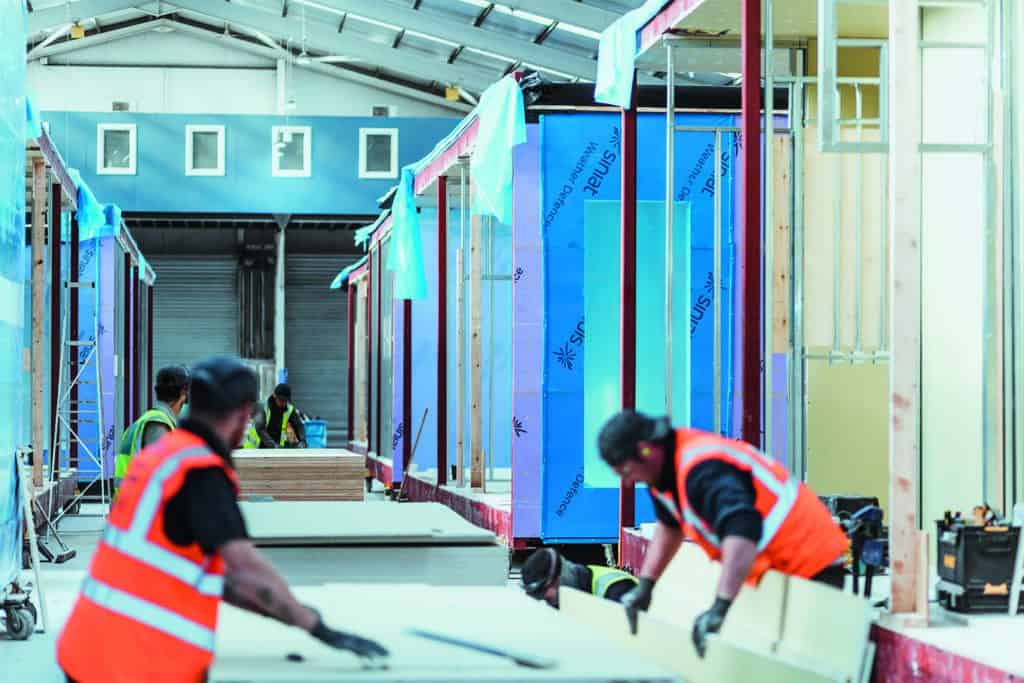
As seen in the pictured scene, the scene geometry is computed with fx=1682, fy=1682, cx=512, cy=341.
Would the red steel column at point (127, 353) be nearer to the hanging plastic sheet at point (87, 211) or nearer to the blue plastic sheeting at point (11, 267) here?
the hanging plastic sheet at point (87, 211)

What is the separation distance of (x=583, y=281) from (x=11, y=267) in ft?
15.4

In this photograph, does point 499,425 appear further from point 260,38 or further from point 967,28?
point 260,38

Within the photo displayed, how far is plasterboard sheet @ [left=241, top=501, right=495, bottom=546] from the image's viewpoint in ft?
23.6

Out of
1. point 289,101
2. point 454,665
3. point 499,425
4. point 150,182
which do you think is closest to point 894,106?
point 454,665

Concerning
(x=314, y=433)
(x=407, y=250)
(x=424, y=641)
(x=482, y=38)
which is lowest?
(x=314, y=433)

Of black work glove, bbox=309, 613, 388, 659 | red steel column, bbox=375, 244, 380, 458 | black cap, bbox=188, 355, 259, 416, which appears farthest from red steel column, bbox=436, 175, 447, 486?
black work glove, bbox=309, 613, 388, 659

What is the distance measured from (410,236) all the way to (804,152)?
766 centimetres

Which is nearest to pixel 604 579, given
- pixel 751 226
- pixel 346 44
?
pixel 751 226

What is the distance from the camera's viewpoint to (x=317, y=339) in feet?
123

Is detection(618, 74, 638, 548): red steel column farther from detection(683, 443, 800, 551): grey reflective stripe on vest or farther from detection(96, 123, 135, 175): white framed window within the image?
detection(96, 123, 135, 175): white framed window

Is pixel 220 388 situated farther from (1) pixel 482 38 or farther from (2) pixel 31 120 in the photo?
(1) pixel 482 38

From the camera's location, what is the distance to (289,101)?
3609 cm

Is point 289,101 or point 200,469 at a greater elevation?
point 289,101

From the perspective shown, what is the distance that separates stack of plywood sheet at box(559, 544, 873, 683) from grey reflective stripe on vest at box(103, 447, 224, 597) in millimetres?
2292
